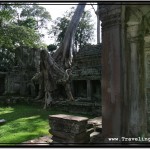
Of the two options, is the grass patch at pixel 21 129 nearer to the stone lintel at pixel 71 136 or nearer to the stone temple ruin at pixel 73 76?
the stone lintel at pixel 71 136

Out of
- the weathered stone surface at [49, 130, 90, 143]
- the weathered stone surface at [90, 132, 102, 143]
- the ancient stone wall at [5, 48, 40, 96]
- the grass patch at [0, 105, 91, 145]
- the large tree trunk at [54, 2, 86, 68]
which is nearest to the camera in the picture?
the weathered stone surface at [49, 130, 90, 143]

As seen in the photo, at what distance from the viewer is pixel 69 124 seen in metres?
4.57

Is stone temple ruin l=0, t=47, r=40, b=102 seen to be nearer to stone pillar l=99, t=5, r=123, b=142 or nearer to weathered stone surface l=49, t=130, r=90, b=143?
weathered stone surface l=49, t=130, r=90, b=143

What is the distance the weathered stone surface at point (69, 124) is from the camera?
4.49m

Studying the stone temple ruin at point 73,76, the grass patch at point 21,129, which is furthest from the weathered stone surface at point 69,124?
the stone temple ruin at point 73,76

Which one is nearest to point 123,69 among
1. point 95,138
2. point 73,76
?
point 95,138

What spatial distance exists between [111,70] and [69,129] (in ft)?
4.71

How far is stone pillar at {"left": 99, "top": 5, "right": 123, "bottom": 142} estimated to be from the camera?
13.9 feet

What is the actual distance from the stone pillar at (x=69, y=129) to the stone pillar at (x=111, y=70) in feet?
1.46

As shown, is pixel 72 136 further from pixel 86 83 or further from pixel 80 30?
pixel 80 30

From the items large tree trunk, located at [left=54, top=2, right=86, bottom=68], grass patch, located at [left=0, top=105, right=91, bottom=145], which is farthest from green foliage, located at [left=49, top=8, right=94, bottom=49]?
grass patch, located at [left=0, top=105, right=91, bottom=145]

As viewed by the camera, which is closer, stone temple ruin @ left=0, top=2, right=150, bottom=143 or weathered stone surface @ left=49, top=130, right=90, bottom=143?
stone temple ruin @ left=0, top=2, right=150, bottom=143

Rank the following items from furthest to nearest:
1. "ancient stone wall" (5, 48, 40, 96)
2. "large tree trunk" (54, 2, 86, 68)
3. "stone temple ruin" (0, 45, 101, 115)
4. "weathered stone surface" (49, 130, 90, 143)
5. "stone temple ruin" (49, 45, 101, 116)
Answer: "ancient stone wall" (5, 48, 40, 96), "large tree trunk" (54, 2, 86, 68), "stone temple ruin" (0, 45, 101, 115), "stone temple ruin" (49, 45, 101, 116), "weathered stone surface" (49, 130, 90, 143)

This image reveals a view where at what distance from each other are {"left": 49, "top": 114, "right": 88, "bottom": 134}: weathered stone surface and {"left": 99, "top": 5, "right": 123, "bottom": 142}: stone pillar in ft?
1.48
